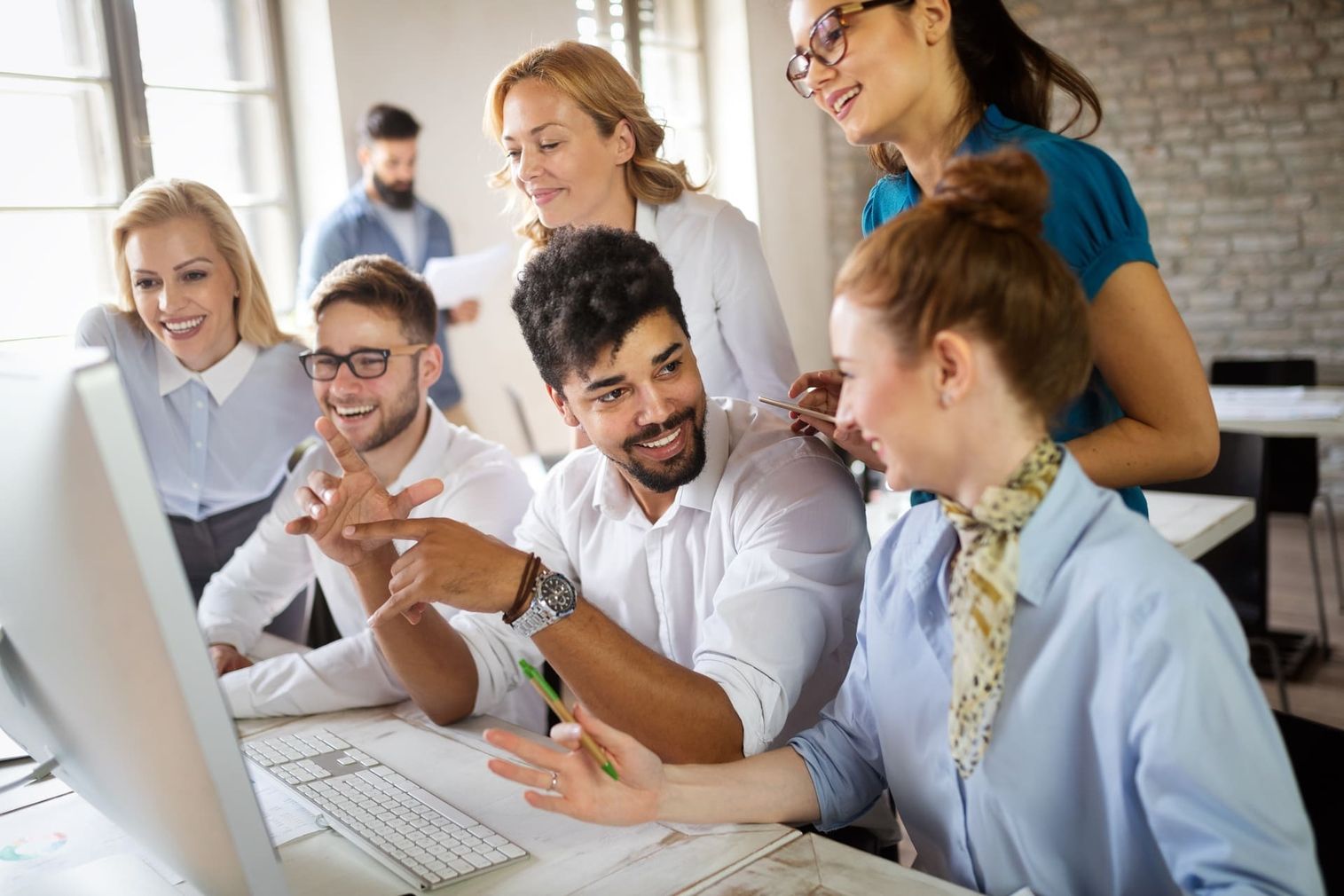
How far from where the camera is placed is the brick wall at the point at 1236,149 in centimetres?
529

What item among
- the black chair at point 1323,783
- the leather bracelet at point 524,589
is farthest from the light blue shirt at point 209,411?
the black chair at point 1323,783

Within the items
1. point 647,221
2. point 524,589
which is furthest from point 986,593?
point 647,221

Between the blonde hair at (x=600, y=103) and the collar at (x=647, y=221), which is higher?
the blonde hair at (x=600, y=103)

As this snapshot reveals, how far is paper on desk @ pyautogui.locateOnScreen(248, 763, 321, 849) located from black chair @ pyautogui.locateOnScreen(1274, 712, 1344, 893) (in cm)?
96

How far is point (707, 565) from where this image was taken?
1.58 metres

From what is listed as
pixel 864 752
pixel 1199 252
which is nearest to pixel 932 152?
pixel 864 752

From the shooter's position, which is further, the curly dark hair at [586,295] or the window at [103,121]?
the window at [103,121]

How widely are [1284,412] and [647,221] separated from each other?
2.62 metres

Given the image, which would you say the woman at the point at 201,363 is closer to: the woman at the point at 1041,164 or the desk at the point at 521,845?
the desk at the point at 521,845

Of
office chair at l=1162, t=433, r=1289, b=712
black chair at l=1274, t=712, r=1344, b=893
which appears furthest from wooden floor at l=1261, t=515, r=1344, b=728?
black chair at l=1274, t=712, r=1344, b=893

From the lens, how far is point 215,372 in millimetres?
2230

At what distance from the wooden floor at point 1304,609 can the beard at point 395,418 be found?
201cm

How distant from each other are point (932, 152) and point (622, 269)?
42 centimetres

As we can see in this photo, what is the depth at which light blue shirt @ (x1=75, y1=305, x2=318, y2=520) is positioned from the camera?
7.31 feet
